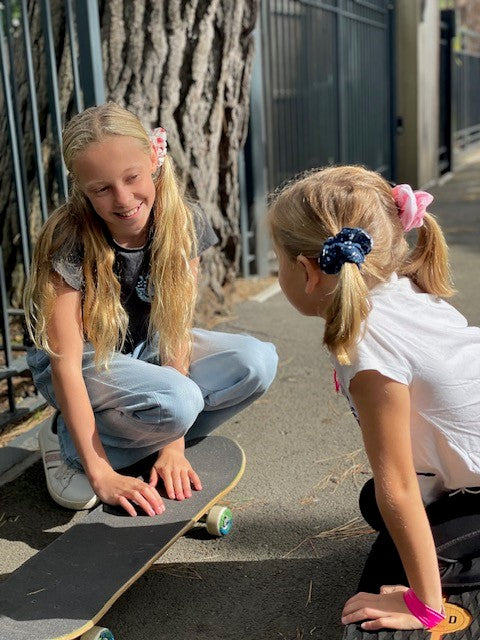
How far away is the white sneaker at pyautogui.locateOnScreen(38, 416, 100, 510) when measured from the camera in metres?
2.73

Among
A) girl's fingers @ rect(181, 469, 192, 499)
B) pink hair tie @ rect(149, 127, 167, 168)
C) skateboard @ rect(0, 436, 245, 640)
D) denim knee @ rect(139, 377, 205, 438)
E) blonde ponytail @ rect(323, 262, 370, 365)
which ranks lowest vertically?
skateboard @ rect(0, 436, 245, 640)

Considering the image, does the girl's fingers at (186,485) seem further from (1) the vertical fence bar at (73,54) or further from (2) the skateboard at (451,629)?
(1) the vertical fence bar at (73,54)

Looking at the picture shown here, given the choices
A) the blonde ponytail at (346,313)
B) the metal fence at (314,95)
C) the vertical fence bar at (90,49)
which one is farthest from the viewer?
the metal fence at (314,95)

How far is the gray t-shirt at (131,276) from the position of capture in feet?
Answer: 8.41

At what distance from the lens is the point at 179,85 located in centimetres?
426

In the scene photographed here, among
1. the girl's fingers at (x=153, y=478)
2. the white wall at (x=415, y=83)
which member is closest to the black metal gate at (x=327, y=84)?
the white wall at (x=415, y=83)

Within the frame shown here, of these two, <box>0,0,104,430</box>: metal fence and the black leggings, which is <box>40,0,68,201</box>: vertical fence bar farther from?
the black leggings

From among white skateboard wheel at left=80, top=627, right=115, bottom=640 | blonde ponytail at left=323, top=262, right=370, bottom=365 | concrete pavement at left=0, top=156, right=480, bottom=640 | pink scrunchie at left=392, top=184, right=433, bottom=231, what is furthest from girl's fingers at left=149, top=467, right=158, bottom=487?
pink scrunchie at left=392, top=184, right=433, bottom=231

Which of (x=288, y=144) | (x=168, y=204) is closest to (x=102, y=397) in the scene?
(x=168, y=204)

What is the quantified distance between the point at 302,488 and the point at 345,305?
129 centimetres

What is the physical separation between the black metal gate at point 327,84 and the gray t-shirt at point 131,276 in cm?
375

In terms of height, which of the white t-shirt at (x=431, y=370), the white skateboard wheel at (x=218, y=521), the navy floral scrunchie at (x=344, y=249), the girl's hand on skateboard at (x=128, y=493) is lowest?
the white skateboard wheel at (x=218, y=521)

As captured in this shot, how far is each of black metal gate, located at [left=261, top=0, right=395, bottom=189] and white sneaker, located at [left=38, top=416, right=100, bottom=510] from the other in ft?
12.8

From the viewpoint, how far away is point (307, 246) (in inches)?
75.9
